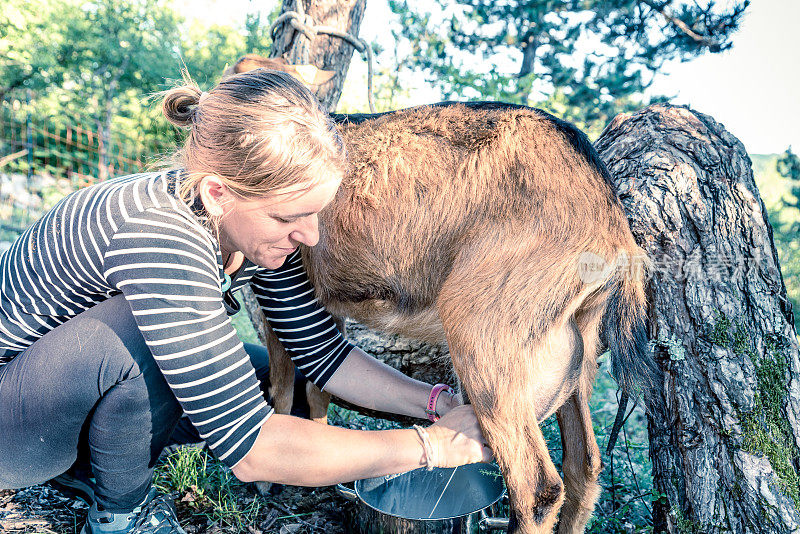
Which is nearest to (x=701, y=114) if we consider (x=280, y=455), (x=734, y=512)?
(x=734, y=512)

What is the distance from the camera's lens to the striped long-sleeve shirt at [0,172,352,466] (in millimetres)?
1475

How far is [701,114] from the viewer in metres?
2.40

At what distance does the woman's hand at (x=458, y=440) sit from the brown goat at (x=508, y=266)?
0.12ft

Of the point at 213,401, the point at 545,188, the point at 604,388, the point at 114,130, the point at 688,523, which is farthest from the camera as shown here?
the point at 114,130

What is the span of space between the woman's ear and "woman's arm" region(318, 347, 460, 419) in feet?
2.79

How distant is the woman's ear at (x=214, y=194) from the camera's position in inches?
60.7

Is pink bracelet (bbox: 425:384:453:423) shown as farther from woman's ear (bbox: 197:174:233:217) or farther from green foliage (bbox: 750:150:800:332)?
green foliage (bbox: 750:150:800:332)

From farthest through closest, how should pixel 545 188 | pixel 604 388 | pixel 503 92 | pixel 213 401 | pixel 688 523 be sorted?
pixel 503 92 → pixel 604 388 → pixel 688 523 → pixel 545 188 → pixel 213 401

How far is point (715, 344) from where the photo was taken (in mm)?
2020

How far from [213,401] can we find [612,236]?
1.35 meters

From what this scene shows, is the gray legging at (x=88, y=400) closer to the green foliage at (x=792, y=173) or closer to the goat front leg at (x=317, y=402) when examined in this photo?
the goat front leg at (x=317, y=402)

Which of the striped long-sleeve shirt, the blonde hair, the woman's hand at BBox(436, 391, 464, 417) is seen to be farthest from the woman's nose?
the woman's hand at BBox(436, 391, 464, 417)

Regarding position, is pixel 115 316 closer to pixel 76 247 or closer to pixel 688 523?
pixel 76 247

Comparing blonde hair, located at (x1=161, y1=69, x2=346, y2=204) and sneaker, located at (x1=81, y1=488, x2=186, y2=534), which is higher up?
blonde hair, located at (x1=161, y1=69, x2=346, y2=204)
